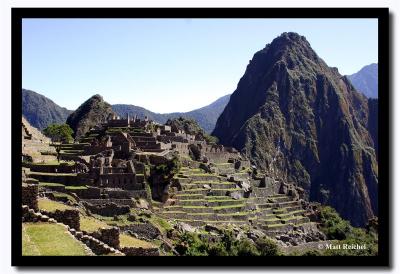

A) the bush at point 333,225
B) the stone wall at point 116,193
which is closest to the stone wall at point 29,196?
the stone wall at point 116,193

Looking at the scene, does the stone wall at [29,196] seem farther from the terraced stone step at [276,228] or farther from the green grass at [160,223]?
the terraced stone step at [276,228]

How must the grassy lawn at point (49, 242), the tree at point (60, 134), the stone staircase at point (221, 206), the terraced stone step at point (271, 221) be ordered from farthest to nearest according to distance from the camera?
the tree at point (60, 134) → the terraced stone step at point (271, 221) → the stone staircase at point (221, 206) → the grassy lawn at point (49, 242)

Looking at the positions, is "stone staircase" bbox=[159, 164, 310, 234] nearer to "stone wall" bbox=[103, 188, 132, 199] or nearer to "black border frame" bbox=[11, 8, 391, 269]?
"stone wall" bbox=[103, 188, 132, 199]

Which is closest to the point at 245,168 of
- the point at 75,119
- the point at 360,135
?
the point at 75,119

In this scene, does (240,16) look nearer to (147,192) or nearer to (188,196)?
(147,192)

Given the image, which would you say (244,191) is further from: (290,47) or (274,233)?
(290,47)

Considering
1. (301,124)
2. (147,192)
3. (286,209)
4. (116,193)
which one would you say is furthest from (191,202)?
(301,124)

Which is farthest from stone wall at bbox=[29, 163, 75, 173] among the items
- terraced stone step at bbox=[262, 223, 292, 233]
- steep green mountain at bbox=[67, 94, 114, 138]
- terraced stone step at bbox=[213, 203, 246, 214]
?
steep green mountain at bbox=[67, 94, 114, 138]

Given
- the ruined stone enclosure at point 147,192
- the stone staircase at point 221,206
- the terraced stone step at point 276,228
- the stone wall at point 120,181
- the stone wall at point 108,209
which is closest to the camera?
the ruined stone enclosure at point 147,192
